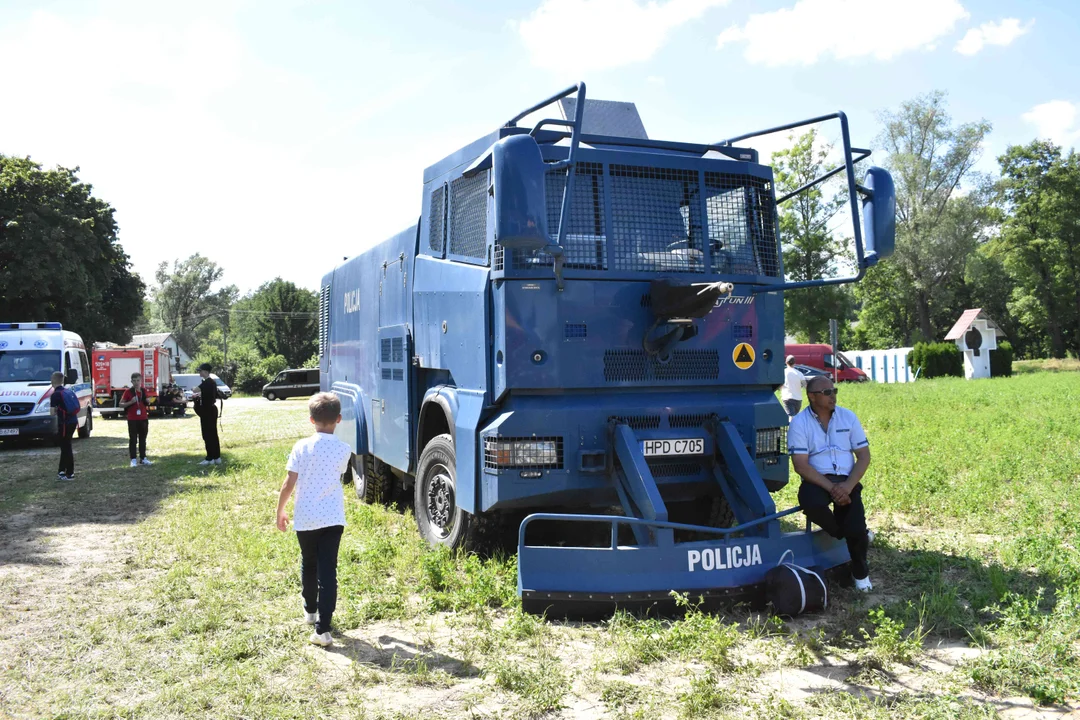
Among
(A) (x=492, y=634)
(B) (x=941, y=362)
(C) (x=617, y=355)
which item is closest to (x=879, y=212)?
(C) (x=617, y=355)

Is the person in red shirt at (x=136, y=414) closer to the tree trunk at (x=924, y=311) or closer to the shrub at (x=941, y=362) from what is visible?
the shrub at (x=941, y=362)

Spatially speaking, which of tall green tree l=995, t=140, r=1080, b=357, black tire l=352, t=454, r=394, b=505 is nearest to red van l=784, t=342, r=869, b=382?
tall green tree l=995, t=140, r=1080, b=357

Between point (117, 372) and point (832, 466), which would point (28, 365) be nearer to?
point (117, 372)

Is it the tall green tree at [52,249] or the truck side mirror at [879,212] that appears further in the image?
the tall green tree at [52,249]

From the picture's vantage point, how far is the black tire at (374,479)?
9.52 metres

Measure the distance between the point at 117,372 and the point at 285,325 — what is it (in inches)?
→ 1315

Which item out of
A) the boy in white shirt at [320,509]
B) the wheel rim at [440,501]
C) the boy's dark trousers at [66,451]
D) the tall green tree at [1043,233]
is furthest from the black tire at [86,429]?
the tall green tree at [1043,233]

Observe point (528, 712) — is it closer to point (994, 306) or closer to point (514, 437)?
point (514, 437)

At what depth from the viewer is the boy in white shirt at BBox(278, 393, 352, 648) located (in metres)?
4.98

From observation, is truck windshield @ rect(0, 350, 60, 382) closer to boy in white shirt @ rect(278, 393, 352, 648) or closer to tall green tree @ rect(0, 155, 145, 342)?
tall green tree @ rect(0, 155, 145, 342)

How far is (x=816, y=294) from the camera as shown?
4588cm

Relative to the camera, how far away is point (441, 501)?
22.7ft

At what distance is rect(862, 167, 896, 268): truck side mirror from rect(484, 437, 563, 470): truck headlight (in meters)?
2.45

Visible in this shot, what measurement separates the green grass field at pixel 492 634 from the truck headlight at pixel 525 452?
79cm
